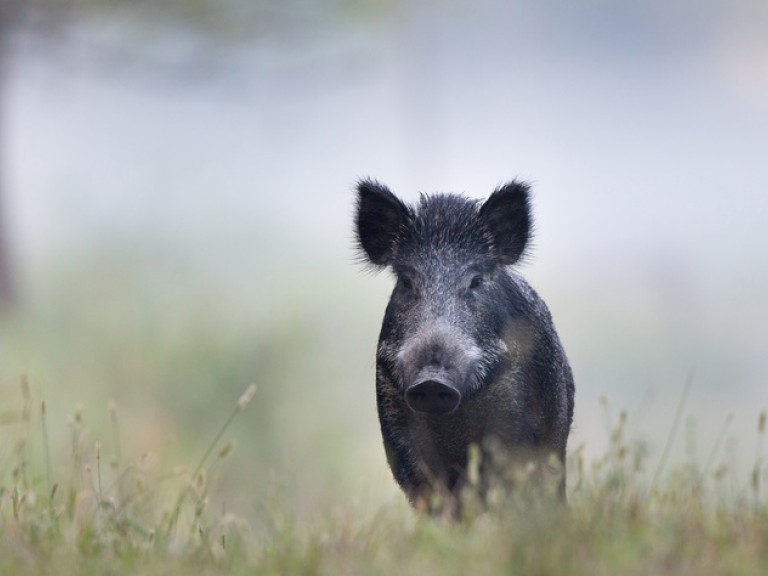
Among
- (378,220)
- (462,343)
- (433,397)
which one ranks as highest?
(378,220)

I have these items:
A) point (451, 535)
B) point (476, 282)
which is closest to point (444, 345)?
point (476, 282)

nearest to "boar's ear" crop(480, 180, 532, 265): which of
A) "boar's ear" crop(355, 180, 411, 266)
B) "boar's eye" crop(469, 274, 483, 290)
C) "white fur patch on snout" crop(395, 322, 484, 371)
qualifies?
"boar's eye" crop(469, 274, 483, 290)

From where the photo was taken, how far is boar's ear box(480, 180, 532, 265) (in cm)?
521

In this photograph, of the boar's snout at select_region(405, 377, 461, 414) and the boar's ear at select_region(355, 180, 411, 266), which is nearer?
the boar's snout at select_region(405, 377, 461, 414)

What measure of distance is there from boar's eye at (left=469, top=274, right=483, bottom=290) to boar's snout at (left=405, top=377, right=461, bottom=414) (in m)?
0.78

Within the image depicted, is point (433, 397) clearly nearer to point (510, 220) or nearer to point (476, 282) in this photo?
point (476, 282)

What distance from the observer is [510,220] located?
5254 mm

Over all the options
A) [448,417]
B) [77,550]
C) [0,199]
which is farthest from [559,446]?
[0,199]

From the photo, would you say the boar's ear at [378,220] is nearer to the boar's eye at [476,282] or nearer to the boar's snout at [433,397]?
the boar's eye at [476,282]

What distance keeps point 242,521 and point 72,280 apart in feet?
52.1

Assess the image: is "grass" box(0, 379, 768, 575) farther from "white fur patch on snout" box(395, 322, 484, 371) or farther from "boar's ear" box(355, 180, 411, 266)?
"boar's ear" box(355, 180, 411, 266)

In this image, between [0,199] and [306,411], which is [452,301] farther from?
[0,199]

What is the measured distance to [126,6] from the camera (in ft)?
51.1

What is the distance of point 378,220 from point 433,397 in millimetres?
1205
